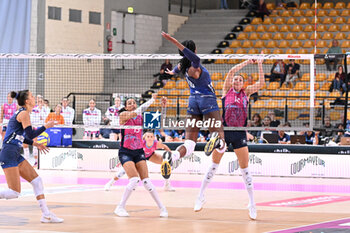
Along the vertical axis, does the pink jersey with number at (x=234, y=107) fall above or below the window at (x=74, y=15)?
below

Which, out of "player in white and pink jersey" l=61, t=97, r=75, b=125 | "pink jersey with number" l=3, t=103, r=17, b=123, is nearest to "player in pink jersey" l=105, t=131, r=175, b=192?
"player in white and pink jersey" l=61, t=97, r=75, b=125

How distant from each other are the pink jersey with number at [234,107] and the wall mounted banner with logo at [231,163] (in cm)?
709

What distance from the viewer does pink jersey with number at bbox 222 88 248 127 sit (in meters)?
11.5

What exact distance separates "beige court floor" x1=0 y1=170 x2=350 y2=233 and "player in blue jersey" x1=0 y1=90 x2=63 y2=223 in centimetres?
40

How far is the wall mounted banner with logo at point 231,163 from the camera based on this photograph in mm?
18203

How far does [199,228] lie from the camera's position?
10.1 metres

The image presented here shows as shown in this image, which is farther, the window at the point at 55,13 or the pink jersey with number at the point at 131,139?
the window at the point at 55,13

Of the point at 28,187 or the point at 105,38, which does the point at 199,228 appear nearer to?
the point at 28,187

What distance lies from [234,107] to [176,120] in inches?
90.5

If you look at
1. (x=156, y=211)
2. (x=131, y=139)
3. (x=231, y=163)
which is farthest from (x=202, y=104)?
(x=231, y=163)

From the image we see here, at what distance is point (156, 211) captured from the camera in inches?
471

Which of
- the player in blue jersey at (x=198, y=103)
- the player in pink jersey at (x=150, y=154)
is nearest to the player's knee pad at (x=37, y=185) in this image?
the player in blue jersey at (x=198, y=103)

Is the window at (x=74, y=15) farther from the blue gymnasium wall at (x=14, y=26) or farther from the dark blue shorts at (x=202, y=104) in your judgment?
the dark blue shorts at (x=202, y=104)

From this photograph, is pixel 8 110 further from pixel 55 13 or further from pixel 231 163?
pixel 55 13
